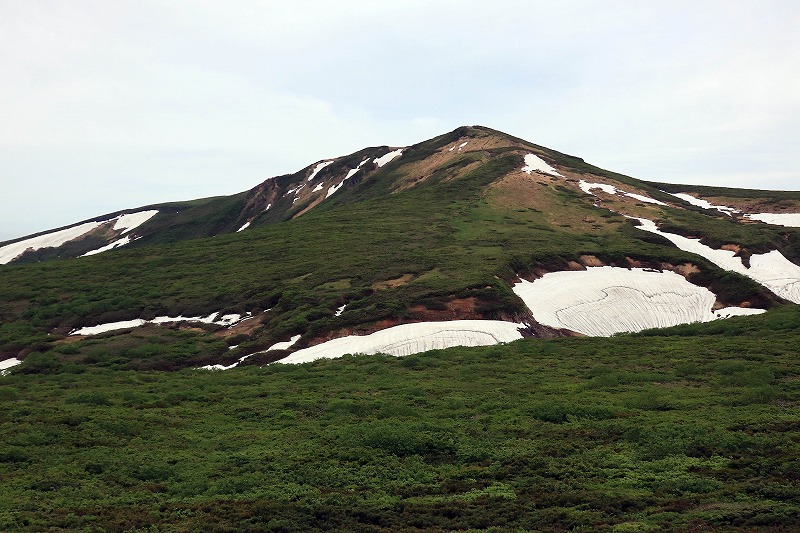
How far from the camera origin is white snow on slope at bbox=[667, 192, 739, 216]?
110 meters

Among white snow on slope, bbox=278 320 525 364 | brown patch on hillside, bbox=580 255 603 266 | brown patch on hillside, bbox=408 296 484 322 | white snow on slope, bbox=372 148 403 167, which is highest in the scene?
white snow on slope, bbox=372 148 403 167

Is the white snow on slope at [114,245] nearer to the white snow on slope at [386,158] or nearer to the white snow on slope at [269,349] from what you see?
the white snow on slope at [386,158]

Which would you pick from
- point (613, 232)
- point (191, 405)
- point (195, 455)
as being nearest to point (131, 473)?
point (195, 455)

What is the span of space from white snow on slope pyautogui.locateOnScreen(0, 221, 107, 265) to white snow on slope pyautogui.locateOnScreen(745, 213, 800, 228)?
15391cm

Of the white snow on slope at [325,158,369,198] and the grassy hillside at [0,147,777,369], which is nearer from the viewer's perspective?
the grassy hillside at [0,147,777,369]

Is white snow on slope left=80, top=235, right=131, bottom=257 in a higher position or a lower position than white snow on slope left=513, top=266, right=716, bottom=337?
higher

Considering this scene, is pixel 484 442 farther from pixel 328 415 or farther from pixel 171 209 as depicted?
pixel 171 209

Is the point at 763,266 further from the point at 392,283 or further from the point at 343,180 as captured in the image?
the point at 343,180

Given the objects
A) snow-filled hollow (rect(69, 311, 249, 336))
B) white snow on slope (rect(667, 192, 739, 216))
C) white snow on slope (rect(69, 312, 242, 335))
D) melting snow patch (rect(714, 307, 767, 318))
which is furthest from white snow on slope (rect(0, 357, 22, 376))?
white snow on slope (rect(667, 192, 739, 216))

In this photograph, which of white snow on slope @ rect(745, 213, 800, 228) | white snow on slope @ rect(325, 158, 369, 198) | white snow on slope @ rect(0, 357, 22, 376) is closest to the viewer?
white snow on slope @ rect(0, 357, 22, 376)

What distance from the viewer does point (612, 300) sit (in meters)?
62.2

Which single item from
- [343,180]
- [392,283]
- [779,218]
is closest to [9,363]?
[392,283]

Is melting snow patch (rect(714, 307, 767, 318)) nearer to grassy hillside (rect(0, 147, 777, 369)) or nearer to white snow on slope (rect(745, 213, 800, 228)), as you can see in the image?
grassy hillside (rect(0, 147, 777, 369))

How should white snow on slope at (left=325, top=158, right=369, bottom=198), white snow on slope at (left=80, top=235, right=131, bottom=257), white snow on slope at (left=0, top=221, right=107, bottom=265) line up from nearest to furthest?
white snow on slope at (left=325, top=158, right=369, bottom=198), white snow on slope at (left=80, top=235, right=131, bottom=257), white snow on slope at (left=0, top=221, right=107, bottom=265)
